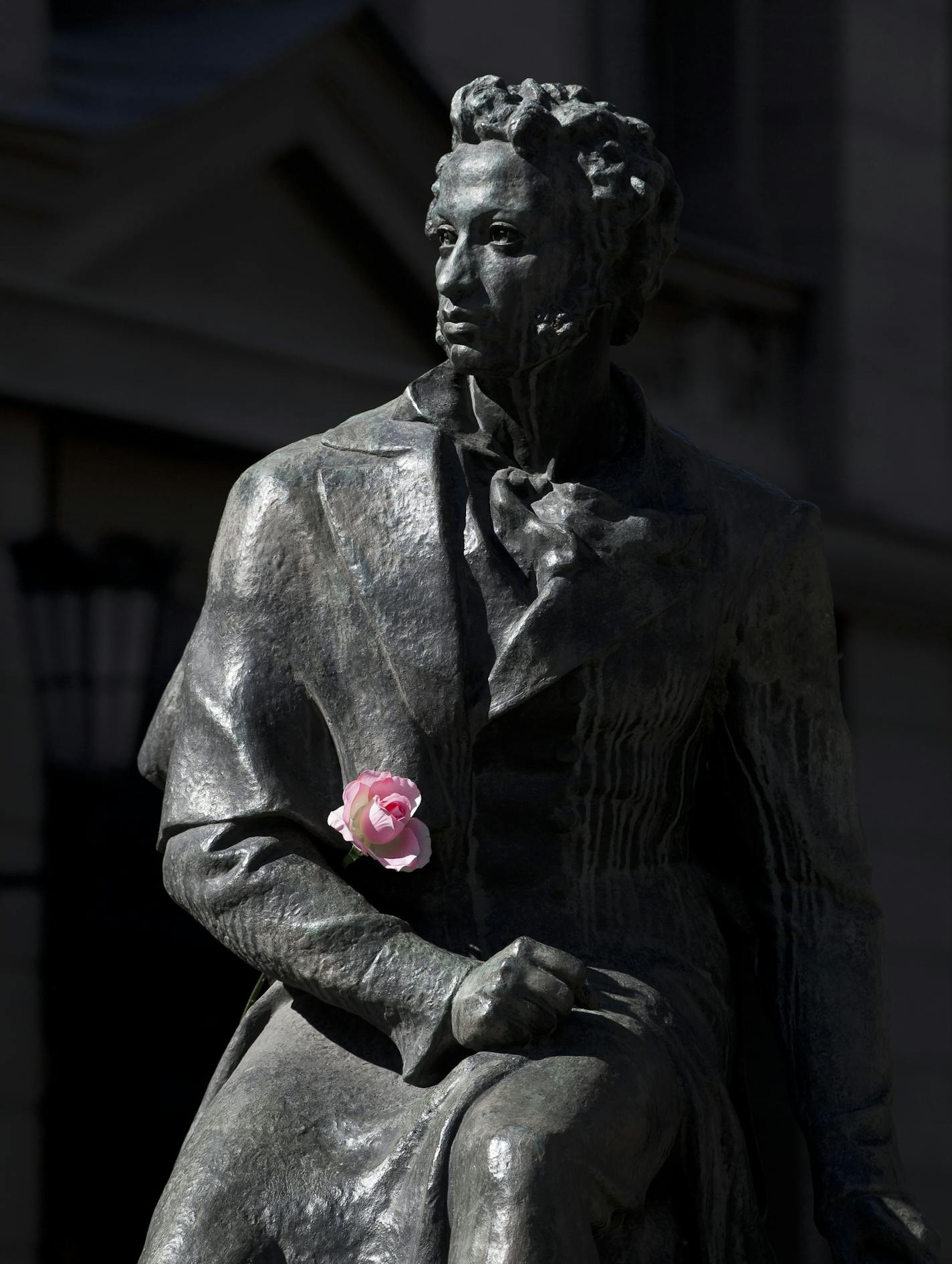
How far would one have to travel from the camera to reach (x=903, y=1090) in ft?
39.6

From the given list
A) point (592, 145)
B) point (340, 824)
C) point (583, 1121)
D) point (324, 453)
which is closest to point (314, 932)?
point (340, 824)

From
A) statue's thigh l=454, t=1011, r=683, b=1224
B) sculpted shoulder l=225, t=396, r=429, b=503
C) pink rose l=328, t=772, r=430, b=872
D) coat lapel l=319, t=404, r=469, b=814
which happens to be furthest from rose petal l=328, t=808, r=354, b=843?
sculpted shoulder l=225, t=396, r=429, b=503

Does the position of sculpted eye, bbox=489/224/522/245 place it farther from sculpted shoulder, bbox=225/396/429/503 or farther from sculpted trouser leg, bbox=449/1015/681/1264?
sculpted trouser leg, bbox=449/1015/681/1264

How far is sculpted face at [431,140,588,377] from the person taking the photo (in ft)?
13.5

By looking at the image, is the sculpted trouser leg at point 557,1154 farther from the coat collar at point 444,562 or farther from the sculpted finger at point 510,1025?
the coat collar at point 444,562

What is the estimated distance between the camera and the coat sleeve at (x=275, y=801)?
389 cm

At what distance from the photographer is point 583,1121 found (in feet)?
12.3

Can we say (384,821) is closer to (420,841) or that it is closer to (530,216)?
(420,841)

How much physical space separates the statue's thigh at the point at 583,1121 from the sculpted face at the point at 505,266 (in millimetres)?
883

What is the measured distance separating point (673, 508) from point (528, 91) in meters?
0.59

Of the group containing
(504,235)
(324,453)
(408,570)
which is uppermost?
(504,235)

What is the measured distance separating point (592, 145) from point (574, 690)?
72 centimetres

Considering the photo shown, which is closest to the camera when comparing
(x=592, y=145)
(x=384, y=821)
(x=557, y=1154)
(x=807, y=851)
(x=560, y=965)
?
(x=557, y=1154)

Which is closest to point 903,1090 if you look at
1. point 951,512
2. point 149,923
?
point 951,512
